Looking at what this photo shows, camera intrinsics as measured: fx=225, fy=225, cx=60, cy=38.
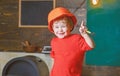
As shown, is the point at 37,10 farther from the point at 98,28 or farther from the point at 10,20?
the point at 98,28

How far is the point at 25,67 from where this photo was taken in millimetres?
2146

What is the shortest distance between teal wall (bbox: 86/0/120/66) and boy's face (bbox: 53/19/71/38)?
118cm

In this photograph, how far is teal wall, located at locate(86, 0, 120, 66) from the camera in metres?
2.43

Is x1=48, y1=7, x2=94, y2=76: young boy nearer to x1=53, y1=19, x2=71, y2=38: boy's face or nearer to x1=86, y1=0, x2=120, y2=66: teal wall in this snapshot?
x1=53, y1=19, x2=71, y2=38: boy's face

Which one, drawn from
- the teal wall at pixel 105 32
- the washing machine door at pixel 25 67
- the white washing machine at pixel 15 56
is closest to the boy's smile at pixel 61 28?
the washing machine door at pixel 25 67

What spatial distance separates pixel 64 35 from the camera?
1.31 m

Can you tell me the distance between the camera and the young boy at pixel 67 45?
4.07 feet

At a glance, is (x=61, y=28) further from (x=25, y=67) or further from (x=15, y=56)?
(x=15, y=56)

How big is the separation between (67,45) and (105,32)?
4.14 feet

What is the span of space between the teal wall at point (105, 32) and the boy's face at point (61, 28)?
46.5 inches

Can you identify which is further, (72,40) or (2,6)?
(2,6)

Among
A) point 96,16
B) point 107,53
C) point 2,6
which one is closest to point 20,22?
point 2,6

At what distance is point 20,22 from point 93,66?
3.25ft

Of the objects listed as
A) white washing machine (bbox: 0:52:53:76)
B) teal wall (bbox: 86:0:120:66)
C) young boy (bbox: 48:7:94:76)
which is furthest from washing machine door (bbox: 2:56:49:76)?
young boy (bbox: 48:7:94:76)
